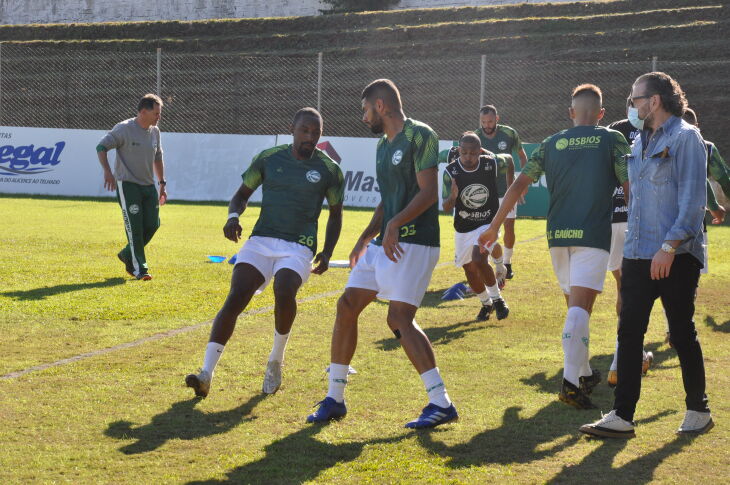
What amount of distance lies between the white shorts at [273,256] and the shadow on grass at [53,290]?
4.06 m

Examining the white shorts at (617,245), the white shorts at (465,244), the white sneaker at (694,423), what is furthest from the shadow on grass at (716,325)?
the white sneaker at (694,423)

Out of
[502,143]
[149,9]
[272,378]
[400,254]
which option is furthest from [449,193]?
[149,9]

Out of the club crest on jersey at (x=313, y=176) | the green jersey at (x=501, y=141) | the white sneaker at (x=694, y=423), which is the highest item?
the green jersey at (x=501, y=141)

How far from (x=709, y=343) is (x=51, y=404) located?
530 centimetres

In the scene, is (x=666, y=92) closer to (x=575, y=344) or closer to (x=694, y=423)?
(x=575, y=344)

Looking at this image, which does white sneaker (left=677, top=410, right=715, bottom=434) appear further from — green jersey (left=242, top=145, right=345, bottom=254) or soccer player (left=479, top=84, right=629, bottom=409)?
green jersey (left=242, top=145, right=345, bottom=254)

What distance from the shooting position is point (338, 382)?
5.70m

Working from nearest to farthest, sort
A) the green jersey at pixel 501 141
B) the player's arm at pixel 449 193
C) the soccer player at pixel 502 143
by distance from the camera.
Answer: the player's arm at pixel 449 193 → the soccer player at pixel 502 143 → the green jersey at pixel 501 141

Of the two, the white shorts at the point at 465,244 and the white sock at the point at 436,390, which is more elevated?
the white shorts at the point at 465,244

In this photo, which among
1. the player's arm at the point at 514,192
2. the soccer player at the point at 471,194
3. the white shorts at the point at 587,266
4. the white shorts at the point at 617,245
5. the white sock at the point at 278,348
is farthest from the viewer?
the soccer player at the point at 471,194

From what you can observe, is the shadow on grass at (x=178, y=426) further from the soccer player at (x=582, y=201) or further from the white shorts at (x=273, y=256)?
the soccer player at (x=582, y=201)

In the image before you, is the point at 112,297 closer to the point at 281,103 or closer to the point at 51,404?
the point at 51,404

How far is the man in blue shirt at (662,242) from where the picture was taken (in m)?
5.00

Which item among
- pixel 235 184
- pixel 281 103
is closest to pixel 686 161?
pixel 235 184
